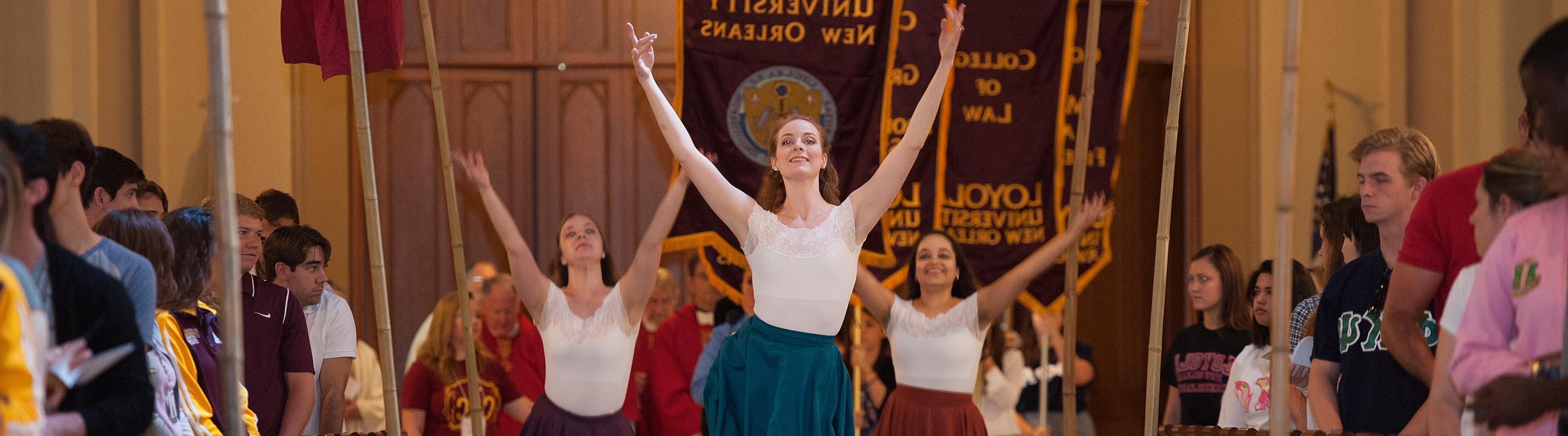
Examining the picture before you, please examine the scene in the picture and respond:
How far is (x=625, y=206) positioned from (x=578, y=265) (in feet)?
6.71

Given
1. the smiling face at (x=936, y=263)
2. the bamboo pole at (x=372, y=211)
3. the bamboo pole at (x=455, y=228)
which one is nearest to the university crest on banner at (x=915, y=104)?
the smiling face at (x=936, y=263)

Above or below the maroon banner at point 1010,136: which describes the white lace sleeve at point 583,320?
below

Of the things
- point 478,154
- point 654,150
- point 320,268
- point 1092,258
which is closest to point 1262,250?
point 1092,258

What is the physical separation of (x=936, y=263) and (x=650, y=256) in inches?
40.4

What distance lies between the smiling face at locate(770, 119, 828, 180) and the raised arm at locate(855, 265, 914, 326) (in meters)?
1.04

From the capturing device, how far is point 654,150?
623 centimetres

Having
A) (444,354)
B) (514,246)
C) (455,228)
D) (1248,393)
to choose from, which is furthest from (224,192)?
(1248,393)

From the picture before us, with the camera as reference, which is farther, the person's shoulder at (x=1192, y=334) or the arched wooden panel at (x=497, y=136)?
the arched wooden panel at (x=497, y=136)

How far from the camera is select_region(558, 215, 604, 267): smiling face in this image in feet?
13.6

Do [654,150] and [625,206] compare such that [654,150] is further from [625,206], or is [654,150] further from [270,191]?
[270,191]

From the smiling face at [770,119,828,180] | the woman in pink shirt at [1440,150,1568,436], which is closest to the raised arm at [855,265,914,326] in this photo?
the smiling face at [770,119,828,180]

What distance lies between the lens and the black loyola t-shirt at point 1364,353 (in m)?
2.98

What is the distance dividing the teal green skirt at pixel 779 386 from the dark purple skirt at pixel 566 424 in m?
0.75

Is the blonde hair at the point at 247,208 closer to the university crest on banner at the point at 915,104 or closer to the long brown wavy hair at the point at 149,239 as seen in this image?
the long brown wavy hair at the point at 149,239
